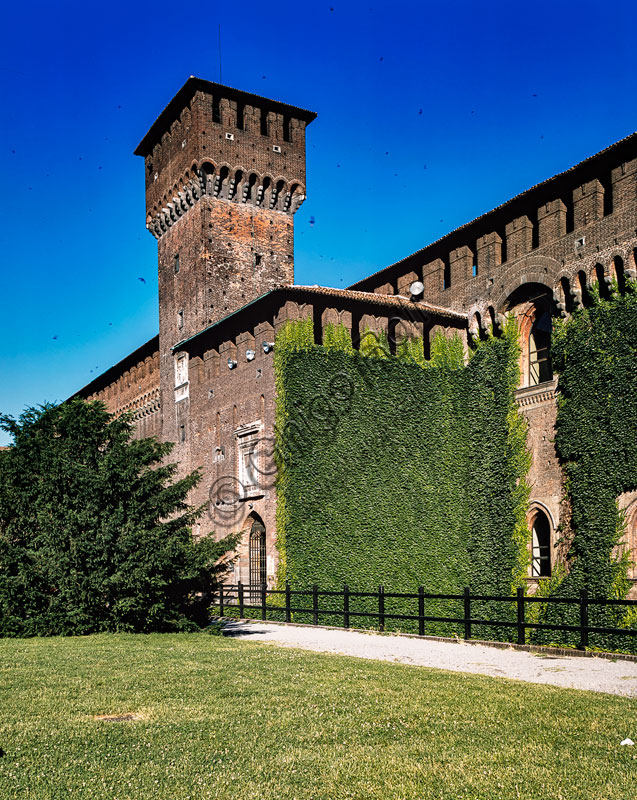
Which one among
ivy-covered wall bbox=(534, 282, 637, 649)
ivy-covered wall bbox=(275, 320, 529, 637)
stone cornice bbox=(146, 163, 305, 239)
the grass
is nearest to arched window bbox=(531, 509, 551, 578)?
ivy-covered wall bbox=(275, 320, 529, 637)

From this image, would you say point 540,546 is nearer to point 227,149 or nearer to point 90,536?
point 90,536

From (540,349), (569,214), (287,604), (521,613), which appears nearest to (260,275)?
(540,349)

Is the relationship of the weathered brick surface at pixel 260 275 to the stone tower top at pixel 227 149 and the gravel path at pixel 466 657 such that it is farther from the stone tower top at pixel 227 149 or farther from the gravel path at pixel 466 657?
the gravel path at pixel 466 657

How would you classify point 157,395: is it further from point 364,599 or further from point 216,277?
point 364,599

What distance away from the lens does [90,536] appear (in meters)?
14.4

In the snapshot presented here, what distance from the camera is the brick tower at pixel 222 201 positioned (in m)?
29.1

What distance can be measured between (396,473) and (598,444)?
5.34 meters

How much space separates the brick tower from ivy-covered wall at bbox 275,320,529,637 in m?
8.72

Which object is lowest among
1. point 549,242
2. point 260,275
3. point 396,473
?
point 396,473

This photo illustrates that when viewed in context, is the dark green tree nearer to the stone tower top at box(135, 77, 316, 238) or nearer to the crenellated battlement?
the crenellated battlement

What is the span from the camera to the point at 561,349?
792 inches

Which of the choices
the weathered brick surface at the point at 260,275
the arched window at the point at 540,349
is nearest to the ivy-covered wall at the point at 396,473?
the arched window at the point at 540,349

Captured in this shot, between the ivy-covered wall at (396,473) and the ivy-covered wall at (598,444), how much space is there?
172 centimetres

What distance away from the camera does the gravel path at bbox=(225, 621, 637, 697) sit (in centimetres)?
1029
